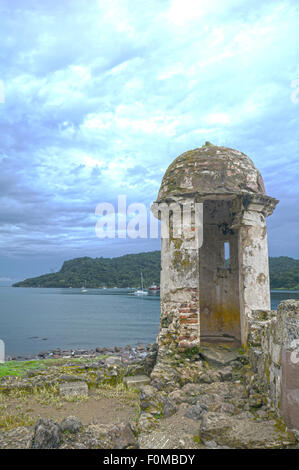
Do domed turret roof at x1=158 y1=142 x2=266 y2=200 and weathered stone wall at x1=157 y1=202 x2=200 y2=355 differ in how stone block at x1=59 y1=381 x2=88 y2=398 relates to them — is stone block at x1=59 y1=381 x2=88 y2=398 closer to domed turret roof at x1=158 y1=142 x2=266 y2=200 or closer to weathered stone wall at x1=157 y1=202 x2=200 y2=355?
weathered stone wall at x1=157 y1=202 x2=200 y2=355

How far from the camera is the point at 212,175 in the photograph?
580 cm

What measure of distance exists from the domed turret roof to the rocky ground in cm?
264

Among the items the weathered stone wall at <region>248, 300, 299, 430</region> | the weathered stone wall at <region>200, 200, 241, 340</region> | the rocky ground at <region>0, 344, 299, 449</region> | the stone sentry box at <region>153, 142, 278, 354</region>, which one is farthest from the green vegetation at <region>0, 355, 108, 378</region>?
the weathered stone wall at <region>248, 300, 299, 430</region>

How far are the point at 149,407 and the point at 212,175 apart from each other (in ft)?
12.0

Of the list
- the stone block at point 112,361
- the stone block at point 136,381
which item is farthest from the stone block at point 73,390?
the stone block at point 112,361

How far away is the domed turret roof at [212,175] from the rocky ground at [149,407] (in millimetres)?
2637

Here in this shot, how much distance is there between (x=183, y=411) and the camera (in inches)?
156

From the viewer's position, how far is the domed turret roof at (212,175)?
5730 millimetres

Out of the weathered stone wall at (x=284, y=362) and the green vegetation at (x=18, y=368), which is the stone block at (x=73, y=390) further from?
the green vegetation at (x=18, y=368)

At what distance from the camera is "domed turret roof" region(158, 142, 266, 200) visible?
5730 mm

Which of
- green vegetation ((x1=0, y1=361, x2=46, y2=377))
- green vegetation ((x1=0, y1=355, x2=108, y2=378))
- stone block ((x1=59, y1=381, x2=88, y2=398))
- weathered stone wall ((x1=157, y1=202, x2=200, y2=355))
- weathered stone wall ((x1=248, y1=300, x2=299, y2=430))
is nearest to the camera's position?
weathered stone wall ((x1=248, y1=300, x2=299, y2=430))

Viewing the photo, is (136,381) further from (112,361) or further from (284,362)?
(284,362)
